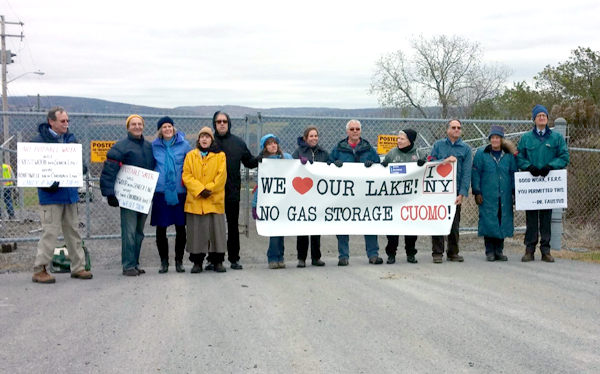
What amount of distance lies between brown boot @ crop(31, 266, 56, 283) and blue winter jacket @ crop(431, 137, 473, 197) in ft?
18.4

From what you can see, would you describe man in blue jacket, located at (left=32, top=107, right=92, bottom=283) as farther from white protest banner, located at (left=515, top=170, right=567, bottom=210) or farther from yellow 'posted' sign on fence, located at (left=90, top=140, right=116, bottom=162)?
white protest banner, located at (left=515, top=170, right=567, bottom=210)

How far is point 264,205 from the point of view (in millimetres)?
9297

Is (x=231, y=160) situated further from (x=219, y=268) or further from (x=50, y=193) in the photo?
(x=50, y=193)

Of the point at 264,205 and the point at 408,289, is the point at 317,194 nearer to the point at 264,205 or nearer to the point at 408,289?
the point at 264,205

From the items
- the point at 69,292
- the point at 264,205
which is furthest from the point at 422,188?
the point at 69,292

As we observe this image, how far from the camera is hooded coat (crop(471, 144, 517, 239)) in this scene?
379 inches

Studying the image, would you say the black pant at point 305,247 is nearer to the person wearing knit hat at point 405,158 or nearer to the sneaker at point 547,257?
the person wearing knit hat at point 405,158

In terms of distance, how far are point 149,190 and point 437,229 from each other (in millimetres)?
4219

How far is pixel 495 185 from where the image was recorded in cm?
962

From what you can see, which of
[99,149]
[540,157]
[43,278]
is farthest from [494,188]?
[43,278]

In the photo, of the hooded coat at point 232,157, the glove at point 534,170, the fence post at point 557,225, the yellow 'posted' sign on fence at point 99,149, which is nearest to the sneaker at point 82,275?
the yellow 'posted' sign on fence at point 99,149

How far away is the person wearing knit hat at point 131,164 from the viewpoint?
27.4 ft

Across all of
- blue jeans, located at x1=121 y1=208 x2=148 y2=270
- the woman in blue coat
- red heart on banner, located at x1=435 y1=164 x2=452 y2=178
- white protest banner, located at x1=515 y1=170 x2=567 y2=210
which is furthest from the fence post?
blue jeans, located at x1=121 y1=208 x2=148 y2=270

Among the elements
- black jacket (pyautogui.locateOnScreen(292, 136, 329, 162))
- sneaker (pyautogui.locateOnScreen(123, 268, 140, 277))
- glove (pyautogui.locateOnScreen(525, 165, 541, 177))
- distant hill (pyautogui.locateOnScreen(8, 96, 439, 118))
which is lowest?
sneaker (pyautogui.locateOnScreen(123, 268, 140, 277))
